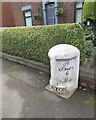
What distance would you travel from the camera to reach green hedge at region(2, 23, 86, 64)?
282cm

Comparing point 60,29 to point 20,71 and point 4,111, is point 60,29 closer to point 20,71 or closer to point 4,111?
point 20,71

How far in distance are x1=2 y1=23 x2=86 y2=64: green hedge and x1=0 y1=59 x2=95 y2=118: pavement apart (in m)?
1.06

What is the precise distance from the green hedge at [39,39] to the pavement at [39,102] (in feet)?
3.48

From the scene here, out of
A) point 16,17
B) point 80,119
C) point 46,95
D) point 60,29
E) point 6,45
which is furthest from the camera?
point 16,17

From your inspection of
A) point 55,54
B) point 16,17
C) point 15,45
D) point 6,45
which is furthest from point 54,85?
point 16,17

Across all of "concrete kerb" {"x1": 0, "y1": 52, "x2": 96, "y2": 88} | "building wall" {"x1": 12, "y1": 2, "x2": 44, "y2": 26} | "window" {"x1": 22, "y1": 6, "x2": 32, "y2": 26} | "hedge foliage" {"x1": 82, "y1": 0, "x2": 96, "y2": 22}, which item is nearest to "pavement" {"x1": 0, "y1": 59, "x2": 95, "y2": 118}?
"concrete kerb" {"x1": 0, "y1": 52, "x2": 96, "y2": 88}

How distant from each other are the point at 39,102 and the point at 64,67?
109 centimetres

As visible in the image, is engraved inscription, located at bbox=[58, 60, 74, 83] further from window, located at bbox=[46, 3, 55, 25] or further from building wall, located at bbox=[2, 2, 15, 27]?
building wall, located at bbox=[2, 2, 15, 27]

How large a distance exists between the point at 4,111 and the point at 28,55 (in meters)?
2.48

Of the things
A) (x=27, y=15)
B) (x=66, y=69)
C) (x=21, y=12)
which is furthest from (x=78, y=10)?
(x=66, y=69)

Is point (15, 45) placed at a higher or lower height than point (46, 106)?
higher

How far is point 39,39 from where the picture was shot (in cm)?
355

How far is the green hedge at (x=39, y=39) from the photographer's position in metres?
2.82

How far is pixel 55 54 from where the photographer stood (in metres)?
2.17
